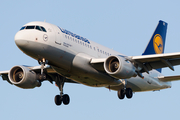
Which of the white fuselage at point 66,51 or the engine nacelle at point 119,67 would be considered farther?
the engine nacelle at point 119,67

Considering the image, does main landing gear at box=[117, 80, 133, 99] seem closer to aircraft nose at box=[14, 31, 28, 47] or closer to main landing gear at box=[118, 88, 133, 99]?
main landing gear at box=[118, 88, 133, 99]

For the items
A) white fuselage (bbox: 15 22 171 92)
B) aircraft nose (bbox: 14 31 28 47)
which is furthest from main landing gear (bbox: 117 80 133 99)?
aircraft nose (bbox: 14 31 28 47)

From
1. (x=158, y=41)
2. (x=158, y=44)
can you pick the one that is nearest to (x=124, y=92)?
(x=158, y=44)

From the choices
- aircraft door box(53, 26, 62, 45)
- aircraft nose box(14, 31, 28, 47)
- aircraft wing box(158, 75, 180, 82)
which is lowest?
aircraft wing box(158, 75, 180, 82)

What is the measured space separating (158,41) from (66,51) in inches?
664

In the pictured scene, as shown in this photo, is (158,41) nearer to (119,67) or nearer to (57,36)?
(119,67)

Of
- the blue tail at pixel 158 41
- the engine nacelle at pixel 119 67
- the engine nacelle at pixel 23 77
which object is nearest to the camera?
the engine nacelle at pixel 119 67

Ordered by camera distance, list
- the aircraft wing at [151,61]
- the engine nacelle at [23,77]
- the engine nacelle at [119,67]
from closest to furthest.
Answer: the engine nacelle at [119,67]
the aircraft wing at [151,61]
the engine nacelle at [23,77]

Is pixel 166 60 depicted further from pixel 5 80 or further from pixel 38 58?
pixel 5 80

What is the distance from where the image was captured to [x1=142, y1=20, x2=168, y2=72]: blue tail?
40656 mm

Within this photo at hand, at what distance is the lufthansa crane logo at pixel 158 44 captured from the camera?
41875 mm

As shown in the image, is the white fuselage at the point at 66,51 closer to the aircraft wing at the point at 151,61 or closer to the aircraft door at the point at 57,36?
the aircraft door at the point at 57,36

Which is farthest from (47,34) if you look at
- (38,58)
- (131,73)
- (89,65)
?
(131,73)

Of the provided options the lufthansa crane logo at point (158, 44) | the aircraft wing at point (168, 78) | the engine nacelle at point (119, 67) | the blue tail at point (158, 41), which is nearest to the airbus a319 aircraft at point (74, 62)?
the engine nacelle at point (119, 67)
